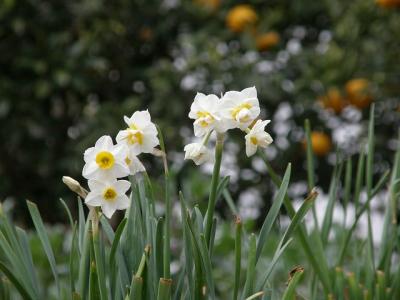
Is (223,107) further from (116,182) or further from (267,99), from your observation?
(267,99)

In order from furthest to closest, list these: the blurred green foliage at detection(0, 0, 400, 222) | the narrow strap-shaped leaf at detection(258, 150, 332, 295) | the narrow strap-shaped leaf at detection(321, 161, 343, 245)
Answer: the blurred green foliage at detection(0, 0, 400, 222) < the narrow strap-shaped leaf at detection(321, 161, 343, 245) < the narrow strap-shaped leaf at detection(258, 150, 332, 295)

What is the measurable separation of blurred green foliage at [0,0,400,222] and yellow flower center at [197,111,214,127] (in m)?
1.96

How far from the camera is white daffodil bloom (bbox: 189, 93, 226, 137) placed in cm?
83

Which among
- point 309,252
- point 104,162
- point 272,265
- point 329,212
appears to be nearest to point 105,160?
point 104,162

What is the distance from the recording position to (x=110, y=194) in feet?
2.74

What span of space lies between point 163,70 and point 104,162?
2098 millimetres

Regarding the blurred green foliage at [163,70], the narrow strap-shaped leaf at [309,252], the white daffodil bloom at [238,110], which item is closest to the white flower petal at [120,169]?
the white daffodil bloom at [238,110]

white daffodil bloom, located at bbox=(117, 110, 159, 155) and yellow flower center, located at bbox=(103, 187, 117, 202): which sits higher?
white daffodil bloom, located at bbox=(117, 110, 159, 155)

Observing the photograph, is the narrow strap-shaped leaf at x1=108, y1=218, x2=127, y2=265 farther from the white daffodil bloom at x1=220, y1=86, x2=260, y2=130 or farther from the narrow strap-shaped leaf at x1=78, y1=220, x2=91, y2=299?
the white daffodil bloom at x1=220, y1=86, x2=260, y2=130

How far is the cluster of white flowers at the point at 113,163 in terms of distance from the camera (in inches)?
32.4

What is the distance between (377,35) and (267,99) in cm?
49

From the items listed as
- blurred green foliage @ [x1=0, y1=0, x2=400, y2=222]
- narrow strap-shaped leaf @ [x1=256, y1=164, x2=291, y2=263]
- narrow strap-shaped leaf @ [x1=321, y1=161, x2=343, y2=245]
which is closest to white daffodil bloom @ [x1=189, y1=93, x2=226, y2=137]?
narrow strap-shaped leaf @ [x1=256, y1=164, x2=291, y2=263]

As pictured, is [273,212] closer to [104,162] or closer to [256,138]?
[256,138]

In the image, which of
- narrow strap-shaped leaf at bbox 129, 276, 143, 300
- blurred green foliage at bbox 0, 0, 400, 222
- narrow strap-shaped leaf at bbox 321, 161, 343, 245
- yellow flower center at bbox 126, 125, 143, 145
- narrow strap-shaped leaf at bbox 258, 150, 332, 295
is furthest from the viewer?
blurred green foliage at bbox 0, 0, 400, 222
